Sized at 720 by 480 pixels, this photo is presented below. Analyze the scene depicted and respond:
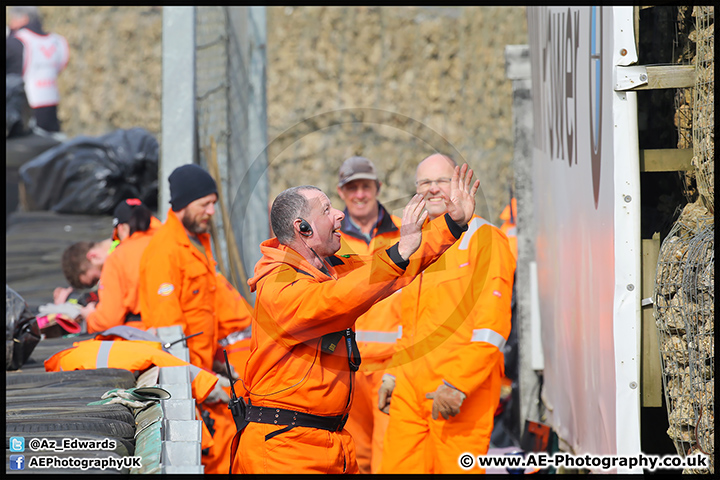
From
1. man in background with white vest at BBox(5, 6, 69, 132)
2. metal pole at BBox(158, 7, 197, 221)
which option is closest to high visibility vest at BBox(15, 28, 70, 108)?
man in background with white vest at BBox(5, 6, 69, 132)

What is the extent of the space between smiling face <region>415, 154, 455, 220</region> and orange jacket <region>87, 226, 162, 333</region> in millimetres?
2458

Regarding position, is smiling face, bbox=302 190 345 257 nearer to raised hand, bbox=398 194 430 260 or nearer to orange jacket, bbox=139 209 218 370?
raised hand, bbox=398 194 430 260

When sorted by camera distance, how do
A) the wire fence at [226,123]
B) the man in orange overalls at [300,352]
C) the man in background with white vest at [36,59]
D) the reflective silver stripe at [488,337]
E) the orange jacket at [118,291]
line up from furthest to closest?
the man in background with white vest at [36,59] → the wire fence at [226,123] → the orange jacket at [118,291] → the reflective silver stripe at [488,337] → the man in orange overalls at [300,352]

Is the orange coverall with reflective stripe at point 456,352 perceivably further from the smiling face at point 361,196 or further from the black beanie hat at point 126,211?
the black beanie hat at point 126,211

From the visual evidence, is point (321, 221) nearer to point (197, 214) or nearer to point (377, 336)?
point (377, 336)

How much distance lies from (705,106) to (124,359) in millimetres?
3249

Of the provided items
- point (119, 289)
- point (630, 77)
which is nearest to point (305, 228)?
point (630, 77)

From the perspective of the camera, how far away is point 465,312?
493 cm

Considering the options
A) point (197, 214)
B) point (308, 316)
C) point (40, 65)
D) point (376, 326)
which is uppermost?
point (40, 65)

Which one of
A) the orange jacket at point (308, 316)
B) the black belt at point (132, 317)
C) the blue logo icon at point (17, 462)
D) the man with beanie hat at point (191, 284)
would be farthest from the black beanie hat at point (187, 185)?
the blue logo icon at point (17, 462)

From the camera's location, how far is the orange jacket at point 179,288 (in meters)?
5.50

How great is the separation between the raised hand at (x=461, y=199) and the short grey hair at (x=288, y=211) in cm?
62

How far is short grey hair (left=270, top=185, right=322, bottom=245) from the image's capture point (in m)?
3.43
